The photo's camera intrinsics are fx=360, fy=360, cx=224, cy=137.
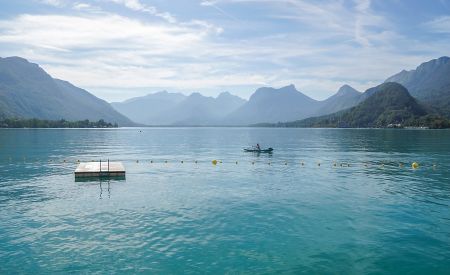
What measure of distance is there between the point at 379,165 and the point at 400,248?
6580 centimetres

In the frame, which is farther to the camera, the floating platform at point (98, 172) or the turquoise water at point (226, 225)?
the floating platform at point (98, 172)

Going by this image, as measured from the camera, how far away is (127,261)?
3008 cm

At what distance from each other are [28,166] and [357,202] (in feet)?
259

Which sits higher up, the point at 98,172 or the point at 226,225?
the point at 98,172

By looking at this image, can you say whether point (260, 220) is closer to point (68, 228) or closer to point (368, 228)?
point (368, 228)

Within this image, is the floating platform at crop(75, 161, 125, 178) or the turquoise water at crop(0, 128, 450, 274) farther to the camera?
the floating platform at crop(75, 161, 125, 178)

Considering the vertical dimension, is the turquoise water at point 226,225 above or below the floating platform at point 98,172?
below

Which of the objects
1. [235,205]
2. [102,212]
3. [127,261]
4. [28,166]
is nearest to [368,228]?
[235,205]

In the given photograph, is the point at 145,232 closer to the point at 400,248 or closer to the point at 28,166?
the point at 400,248

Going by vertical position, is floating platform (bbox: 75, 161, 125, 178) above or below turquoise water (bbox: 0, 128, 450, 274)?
above

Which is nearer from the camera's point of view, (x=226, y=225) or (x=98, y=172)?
(x=226, y=225)

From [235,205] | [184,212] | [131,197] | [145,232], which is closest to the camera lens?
[145,232]

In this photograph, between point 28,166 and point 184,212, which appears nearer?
point 184,212

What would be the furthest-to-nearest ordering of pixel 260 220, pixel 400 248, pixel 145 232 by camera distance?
pixel 260 220 < pixel 145 232 < pixel 400 248
